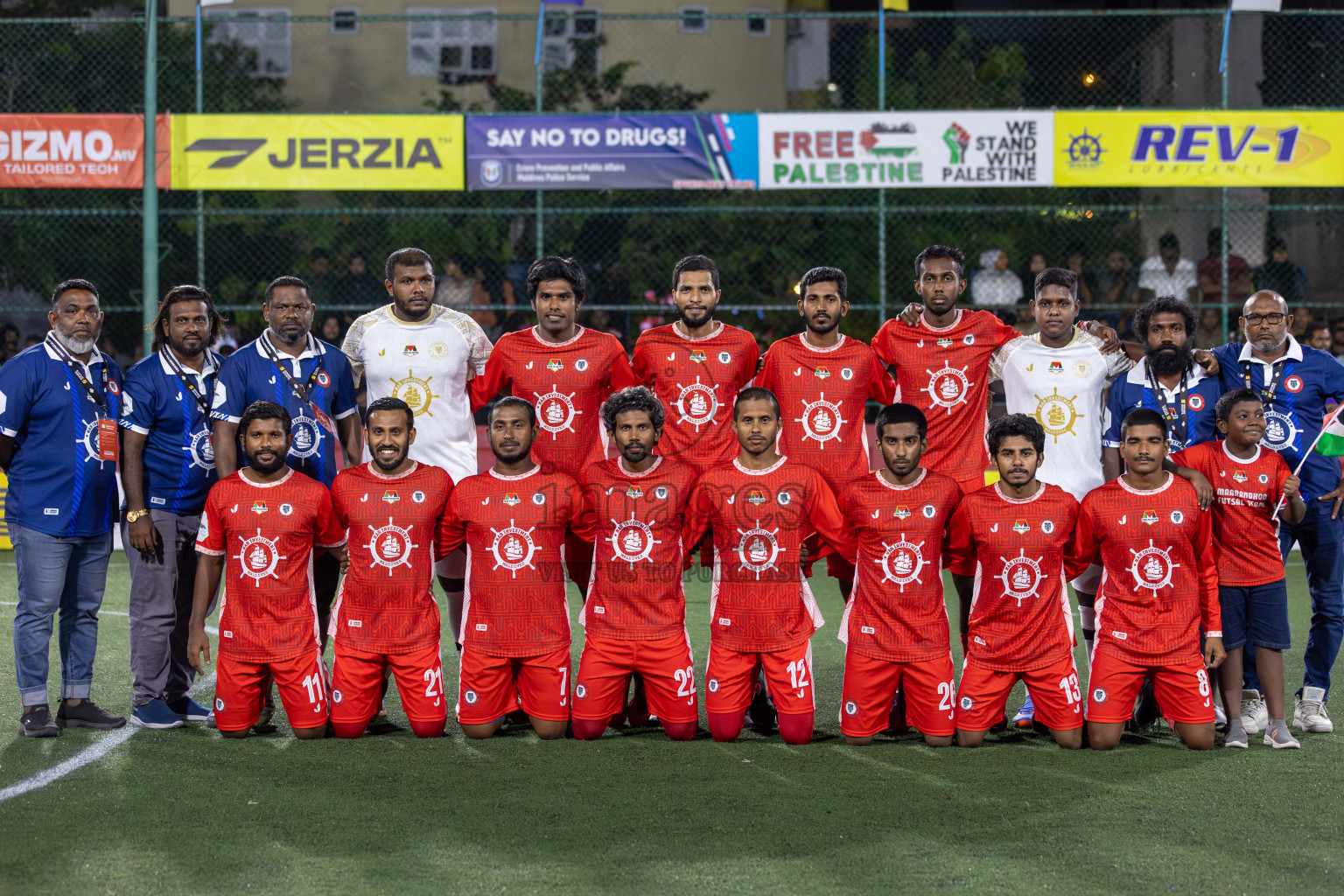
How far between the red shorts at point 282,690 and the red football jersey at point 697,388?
1.87m

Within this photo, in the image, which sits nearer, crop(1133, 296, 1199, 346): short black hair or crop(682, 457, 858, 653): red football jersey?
crop(682, 457, 858, 653): red football jersey

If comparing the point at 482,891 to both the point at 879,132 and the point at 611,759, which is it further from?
the point at 879,132

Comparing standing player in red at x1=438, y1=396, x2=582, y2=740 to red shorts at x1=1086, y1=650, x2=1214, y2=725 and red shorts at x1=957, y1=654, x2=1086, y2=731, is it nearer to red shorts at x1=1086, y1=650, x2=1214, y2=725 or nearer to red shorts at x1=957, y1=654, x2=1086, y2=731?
red shorts at x1=957, y1=654, x2=1086, y2=731

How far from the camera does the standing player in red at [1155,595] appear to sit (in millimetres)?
5672

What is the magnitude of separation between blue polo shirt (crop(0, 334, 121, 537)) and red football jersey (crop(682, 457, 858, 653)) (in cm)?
267

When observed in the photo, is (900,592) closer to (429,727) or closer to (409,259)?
(429,727)

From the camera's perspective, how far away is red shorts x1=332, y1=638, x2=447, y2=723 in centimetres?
591

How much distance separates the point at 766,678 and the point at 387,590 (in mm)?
1706

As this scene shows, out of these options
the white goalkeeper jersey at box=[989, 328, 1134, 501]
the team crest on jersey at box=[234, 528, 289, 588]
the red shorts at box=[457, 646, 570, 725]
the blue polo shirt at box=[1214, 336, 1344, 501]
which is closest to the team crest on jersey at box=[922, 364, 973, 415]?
the white goalkeeper jersey at box=[989, 328, 1134, 501]

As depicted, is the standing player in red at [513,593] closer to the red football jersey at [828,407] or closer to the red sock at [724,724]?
the red sock at [724,724]

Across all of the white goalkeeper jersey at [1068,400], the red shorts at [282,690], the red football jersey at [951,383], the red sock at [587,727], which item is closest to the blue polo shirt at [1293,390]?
the white goalkeeper jersey at [1068,400]

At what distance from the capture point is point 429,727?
5.92 metres

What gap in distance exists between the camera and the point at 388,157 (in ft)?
42.4

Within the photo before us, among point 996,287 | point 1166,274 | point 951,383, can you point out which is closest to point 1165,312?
point 951,383
